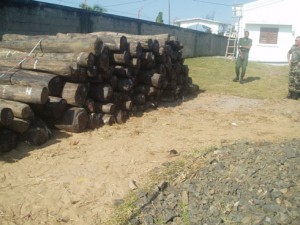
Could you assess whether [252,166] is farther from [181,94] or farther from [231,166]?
[181,94]

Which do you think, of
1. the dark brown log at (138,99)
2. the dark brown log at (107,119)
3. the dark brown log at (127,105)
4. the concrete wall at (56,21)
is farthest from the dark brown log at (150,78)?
the concrete wall at (56,21)

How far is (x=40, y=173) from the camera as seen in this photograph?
4.48 metres

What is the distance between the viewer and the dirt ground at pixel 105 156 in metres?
3.71

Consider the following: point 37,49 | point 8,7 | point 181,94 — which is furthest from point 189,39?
point 37,49

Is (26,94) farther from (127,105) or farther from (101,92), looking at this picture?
(127,105)

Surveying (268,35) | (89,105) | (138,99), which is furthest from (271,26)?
(89,105)

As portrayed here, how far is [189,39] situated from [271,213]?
1853 centimetres

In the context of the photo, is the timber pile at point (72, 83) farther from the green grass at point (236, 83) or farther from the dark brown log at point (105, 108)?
the green grass at point (236, 83)

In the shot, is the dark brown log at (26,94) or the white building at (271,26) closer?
the dark brown log at (26,94)

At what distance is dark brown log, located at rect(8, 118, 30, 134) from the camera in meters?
5.10

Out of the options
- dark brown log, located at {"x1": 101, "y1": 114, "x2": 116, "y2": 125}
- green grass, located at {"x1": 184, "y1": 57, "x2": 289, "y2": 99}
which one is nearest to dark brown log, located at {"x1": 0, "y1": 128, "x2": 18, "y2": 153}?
dark brown log, located at {"x1": 101, "y1": 114, "x2": 116, "y2": 125}

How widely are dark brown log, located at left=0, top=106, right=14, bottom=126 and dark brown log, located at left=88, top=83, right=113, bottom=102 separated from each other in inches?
81.2

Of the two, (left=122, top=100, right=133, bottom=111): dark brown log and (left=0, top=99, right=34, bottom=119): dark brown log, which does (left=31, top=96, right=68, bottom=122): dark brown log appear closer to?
(left=0, top=99, right=34, bottom=119): dark brown log

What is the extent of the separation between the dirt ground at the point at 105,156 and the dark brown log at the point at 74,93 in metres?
0.63
